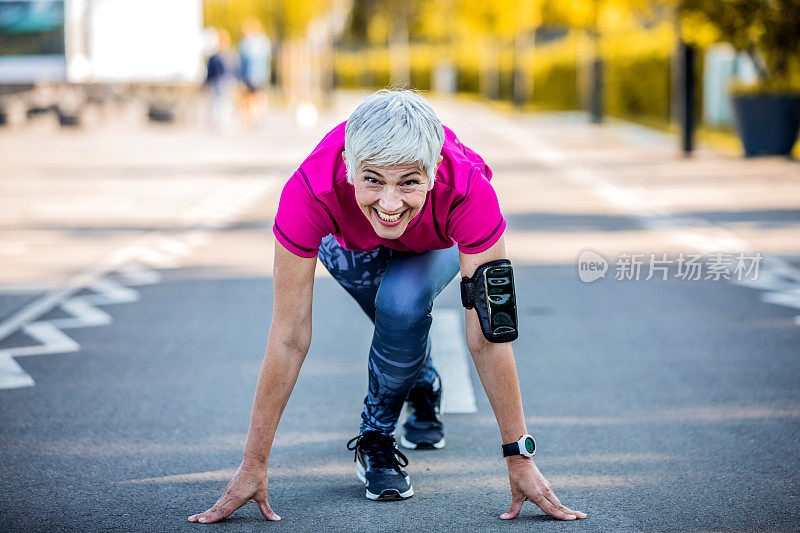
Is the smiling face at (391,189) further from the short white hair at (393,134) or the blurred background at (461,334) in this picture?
the blurred background at (461,334)

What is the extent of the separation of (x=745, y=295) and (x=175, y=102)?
2318 cm

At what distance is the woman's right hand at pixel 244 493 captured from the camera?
13.1ft

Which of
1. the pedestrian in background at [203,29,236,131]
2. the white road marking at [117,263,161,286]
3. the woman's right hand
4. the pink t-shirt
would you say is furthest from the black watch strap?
the pedestrian in background at [203,29,236,131]

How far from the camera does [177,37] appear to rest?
31672mm

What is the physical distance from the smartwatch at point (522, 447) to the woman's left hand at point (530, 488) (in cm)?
2

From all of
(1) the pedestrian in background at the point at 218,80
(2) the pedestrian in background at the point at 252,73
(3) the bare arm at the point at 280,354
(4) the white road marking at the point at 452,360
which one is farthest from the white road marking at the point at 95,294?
(2) the pedestrian in background at the point at 252,73

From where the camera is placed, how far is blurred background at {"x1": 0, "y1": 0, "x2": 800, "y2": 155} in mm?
18016

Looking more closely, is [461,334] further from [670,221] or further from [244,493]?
[670,221]

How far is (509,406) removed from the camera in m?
4.04

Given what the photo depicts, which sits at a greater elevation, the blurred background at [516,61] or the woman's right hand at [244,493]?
the blurred background at [516,61]

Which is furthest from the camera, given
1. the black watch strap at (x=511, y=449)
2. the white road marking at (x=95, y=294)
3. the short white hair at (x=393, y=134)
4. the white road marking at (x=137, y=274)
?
the white road marking at (x=137, y=274)

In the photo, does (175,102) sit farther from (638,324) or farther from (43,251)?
(638,324)

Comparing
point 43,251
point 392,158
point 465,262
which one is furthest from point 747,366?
point 43,251

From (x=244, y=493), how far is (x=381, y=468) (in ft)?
1.95
